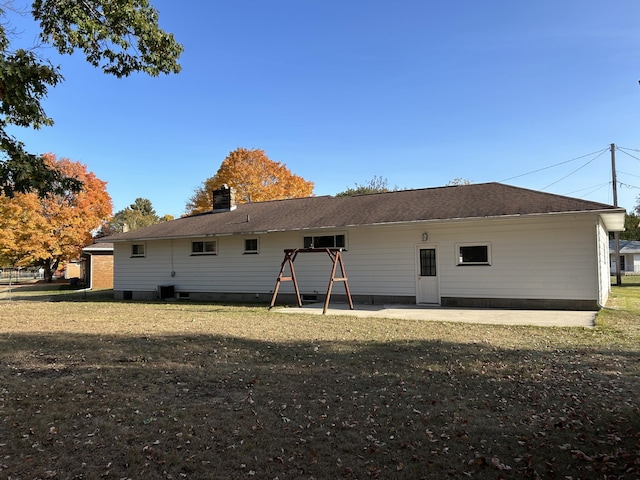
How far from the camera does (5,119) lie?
7973 mm

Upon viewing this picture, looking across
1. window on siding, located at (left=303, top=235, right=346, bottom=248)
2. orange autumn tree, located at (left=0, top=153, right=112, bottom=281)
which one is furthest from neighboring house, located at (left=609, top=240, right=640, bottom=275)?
orange autumn tree, located at (left=0, top=153, right=112, bottom=281)

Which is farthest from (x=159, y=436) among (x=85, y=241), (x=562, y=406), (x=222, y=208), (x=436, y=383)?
(x=85, y=241)

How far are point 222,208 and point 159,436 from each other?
58.5 ft

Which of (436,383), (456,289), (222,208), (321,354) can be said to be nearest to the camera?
(436,383)

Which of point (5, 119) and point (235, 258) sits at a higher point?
point (5, 119)

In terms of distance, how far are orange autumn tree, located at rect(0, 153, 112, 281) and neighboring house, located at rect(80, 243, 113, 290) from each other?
6.39ft

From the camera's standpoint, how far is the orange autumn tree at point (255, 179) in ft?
109

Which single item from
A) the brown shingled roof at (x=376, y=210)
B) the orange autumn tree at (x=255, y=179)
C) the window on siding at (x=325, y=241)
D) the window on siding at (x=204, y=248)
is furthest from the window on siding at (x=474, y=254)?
the orange autumn tree at (x=255, y=179)

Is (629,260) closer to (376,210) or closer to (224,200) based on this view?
(376,210)

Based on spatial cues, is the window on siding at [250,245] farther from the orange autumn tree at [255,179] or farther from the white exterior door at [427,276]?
the orange autumn tree at [255,179]

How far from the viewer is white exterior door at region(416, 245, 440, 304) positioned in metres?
14.0

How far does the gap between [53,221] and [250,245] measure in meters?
19.3

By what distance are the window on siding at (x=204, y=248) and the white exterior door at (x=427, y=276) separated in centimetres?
844

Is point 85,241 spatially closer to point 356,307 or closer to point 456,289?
point 356,307
